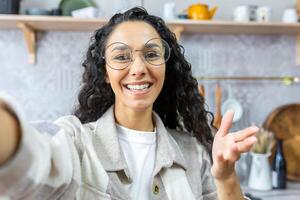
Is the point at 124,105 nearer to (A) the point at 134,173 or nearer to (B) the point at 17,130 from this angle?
(A) the point at 134,173

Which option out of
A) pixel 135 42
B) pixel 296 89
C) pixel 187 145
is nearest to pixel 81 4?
pixel 135 42

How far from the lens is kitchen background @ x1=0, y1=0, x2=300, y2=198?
6.43 feet

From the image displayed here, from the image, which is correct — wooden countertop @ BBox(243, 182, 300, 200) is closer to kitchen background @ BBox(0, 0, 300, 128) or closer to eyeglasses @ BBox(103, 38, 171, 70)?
kitchen background @ BBox(0, 0, 300, 128)

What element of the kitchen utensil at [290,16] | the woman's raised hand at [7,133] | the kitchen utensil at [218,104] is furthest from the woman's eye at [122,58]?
the kitchen utensil at [290,16]

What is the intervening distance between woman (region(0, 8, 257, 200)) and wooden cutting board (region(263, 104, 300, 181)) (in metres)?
0.88

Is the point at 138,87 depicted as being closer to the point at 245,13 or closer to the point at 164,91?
the point at 164,91

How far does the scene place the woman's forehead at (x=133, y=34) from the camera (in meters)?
1.09

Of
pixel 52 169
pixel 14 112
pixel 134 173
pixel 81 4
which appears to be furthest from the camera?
pixel 81 4

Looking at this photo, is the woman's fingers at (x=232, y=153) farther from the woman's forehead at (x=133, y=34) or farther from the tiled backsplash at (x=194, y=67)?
the tiled backsplash at (x=194, y=67)

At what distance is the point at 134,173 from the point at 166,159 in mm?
99

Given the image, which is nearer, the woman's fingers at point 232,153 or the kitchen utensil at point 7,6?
the woman's fingers at point 232,153

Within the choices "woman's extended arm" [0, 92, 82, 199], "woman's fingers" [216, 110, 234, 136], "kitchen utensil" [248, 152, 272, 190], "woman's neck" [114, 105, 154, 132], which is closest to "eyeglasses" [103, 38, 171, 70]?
"woman's neck" [114, 105, 154, 132]

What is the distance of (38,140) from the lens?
55 cm

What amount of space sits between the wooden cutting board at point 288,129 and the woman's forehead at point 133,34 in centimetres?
115
